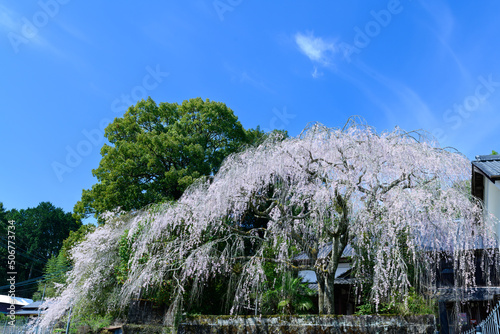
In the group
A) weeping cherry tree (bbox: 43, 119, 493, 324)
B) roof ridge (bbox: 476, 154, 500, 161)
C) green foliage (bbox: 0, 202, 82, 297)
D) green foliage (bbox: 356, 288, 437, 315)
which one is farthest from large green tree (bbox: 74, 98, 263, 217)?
green foliage (bbox: 0, 202, 82, 297)

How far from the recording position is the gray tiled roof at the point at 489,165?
25.7ft

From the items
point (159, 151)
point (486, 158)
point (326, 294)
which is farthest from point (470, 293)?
point (159, 151)

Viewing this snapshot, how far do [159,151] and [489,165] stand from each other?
13231 mm

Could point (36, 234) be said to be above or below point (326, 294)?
above

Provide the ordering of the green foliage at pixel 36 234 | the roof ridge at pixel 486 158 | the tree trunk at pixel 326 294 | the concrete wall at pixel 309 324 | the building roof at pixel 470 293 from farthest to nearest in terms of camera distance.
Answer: the green foliage at pixel 36 234 → the building roof at pixel 470 293 → the roof ridge at pixel 486 158 → the tree trunk at pixel 326 294 → the concrete wall at pixel 309 324

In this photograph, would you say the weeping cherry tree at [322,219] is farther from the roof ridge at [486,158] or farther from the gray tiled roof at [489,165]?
the roof ridge at [486,158]

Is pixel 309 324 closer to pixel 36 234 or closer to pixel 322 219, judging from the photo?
pixel 322 219

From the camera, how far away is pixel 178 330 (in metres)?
8.52

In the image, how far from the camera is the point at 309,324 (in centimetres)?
745

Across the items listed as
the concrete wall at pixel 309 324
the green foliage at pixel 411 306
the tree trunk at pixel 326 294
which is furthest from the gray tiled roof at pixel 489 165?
the tree trunk at pixel 326 294

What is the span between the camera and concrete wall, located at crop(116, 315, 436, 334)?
6926mm

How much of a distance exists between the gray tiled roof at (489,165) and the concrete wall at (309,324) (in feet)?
11.6

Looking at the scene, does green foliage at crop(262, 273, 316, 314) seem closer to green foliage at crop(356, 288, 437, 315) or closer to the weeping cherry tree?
the weeping cherry tree

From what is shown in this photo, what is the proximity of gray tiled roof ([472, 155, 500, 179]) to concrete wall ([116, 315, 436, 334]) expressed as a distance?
3.53 meters
